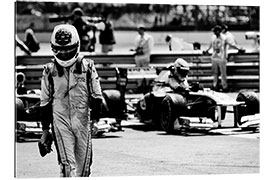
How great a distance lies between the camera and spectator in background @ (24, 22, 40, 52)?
13.5m

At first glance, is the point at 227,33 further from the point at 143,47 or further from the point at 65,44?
the point at 65,44

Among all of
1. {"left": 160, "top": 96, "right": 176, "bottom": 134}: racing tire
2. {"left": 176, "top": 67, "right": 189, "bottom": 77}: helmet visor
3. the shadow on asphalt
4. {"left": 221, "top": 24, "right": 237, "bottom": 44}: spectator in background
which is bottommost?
the shadow on asphalt

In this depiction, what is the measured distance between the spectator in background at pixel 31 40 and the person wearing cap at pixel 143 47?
1.75 m

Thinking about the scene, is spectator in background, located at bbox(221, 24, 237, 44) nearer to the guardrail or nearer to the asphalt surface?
the guardrail

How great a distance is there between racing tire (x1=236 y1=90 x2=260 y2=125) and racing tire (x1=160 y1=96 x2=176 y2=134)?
1043mm

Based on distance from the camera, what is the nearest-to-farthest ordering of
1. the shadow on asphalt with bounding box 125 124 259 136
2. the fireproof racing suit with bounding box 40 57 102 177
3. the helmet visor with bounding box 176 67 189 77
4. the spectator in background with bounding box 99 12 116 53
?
the fireproof racing suit with bounding box 40 57 102 177 < the shadow on asphalt with bounding box 125 124 259 136 < the helmet visor with bounding box 176 67 189 77 < the spectator in background with bounding box 99 12 116 53

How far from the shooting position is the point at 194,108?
1387cm

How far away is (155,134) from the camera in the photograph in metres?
13.3

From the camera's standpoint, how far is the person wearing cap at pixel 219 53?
14.4 metres

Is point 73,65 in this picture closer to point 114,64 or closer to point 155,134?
point 155,134

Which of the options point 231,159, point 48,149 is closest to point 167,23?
point 231,159

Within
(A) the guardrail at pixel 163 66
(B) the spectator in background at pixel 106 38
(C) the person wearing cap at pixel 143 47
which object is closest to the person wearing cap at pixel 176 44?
(A) the guardrail at pixel 163 66

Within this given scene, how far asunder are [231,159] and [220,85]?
249cm

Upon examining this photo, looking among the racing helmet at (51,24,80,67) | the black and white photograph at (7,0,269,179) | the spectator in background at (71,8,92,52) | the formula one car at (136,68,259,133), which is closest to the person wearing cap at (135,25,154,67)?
the black and white photograph at (7,0,269,179)
